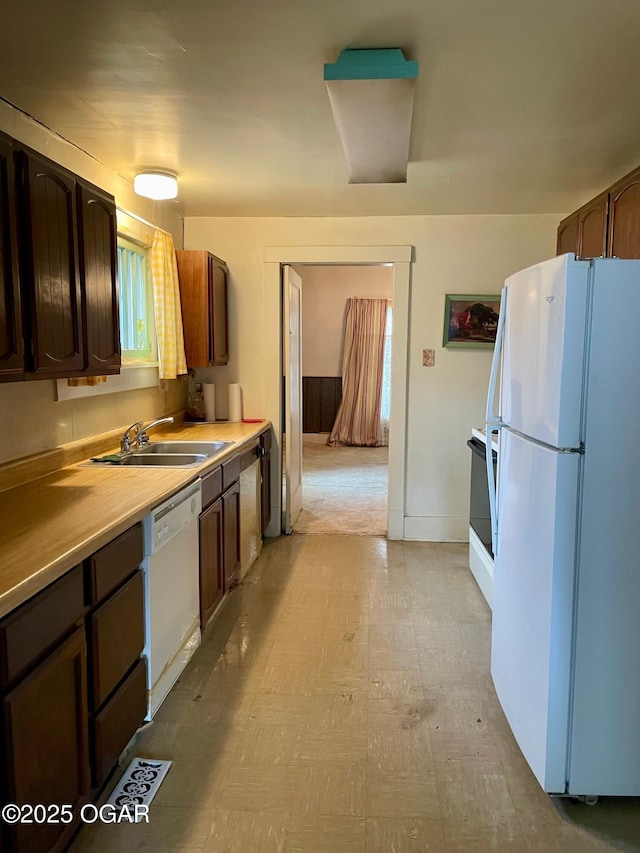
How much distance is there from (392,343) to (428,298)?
0.41 metres

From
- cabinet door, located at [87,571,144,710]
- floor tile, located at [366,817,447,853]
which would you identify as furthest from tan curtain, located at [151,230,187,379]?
floor tile, located at [366,817,447,853]

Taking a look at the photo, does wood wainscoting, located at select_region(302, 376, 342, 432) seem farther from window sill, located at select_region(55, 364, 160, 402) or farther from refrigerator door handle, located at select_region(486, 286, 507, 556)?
refrigerator door handle, located at select_region(486, 286, 507, 556)

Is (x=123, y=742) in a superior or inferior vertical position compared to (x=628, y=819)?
superior

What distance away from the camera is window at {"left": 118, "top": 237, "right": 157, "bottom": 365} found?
3330 mm

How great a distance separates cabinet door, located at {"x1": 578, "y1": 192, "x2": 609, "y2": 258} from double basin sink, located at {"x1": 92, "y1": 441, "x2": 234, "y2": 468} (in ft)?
7.32

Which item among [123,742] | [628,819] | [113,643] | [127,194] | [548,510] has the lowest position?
[628,819]

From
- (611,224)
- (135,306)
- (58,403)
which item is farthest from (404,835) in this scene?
(135,306)

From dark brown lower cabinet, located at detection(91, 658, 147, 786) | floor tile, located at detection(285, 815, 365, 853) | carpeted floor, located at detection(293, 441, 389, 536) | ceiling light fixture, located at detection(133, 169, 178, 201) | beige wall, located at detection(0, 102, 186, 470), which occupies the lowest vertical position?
floor tile, located at detection(285, 815, 365, 853)

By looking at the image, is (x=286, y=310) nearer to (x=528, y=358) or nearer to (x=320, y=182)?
(x=320, y=182)

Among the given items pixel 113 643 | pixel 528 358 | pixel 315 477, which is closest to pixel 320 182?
pixel 528 358

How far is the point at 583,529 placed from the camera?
169 centimetres

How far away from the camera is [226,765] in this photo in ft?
6.40

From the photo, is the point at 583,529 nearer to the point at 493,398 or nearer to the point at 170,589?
the point at 493,398

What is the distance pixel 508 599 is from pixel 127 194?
9.39 feet
